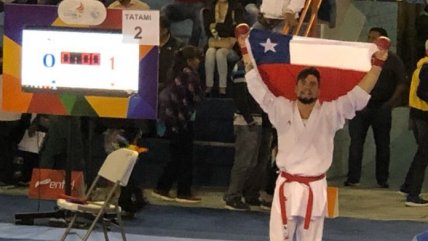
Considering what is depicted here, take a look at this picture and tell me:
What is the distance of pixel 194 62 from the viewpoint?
10320 mm

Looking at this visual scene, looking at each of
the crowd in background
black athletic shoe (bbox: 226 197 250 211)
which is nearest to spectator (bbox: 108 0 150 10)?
the crowd in background

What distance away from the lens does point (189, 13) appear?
40.8 ft

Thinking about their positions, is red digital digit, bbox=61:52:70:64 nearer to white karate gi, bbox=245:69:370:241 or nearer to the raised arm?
white karate gi, bbox=245:69:370:241

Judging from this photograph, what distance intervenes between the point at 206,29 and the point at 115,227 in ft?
10.3

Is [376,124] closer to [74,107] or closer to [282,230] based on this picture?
[74,107]

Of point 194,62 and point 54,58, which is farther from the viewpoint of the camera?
point 194,62

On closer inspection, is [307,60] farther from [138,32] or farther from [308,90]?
[138,32]

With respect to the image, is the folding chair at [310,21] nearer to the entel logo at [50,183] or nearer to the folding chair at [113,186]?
the folding chair at [113,186]

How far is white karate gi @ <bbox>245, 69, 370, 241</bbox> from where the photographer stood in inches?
281

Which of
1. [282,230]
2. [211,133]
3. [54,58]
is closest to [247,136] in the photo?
[211,133]

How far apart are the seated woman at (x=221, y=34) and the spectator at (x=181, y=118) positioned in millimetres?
1022

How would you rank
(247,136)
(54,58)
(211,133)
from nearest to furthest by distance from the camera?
(54,58)
(247,136)
(211,133)

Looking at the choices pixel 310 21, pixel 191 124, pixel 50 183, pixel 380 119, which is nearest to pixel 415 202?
pixel 380 119

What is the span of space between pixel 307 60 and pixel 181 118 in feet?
9.80
